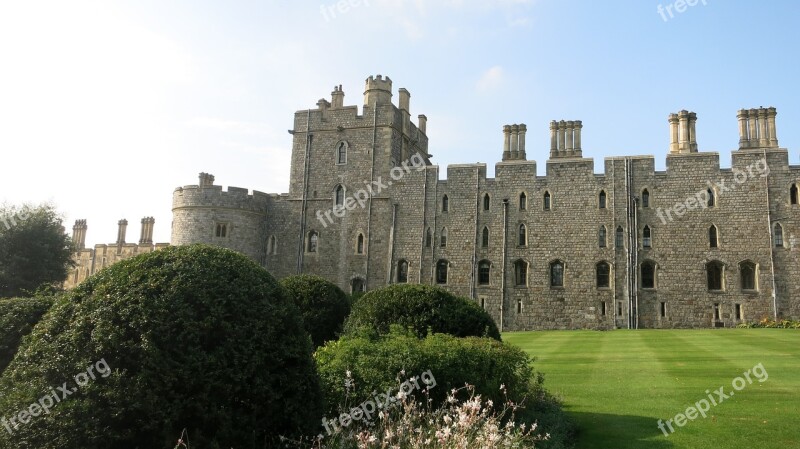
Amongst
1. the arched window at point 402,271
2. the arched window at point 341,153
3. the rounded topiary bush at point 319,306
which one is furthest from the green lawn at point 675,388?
the arched window at point 341,153

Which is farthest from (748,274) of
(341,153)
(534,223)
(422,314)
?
(422,314)

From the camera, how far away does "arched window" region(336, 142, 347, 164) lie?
37.8 m

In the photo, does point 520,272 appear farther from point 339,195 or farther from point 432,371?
point 432,371

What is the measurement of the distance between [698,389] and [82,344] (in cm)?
1212

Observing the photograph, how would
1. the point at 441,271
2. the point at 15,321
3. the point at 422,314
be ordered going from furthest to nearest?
the point at 441,271 → the point at 422,314 → the point at 15,321

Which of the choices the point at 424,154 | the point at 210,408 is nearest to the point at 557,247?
the point at 424,154

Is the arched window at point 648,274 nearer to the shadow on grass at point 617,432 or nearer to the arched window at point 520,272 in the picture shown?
the arched window at point 520,272

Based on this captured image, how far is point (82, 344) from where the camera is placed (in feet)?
20.1

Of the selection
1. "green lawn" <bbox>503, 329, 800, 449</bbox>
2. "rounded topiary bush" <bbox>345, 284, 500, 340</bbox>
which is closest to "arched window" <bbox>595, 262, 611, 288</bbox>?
"green lawn" <bbox>503, 329, 800, 449</bbox>

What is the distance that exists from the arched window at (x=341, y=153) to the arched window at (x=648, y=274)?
18.3 m

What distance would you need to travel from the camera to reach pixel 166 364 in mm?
6117

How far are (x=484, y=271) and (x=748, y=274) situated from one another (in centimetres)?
1336

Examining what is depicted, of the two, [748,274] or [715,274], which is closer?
[748,274]

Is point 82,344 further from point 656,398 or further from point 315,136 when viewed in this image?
point 315,136
